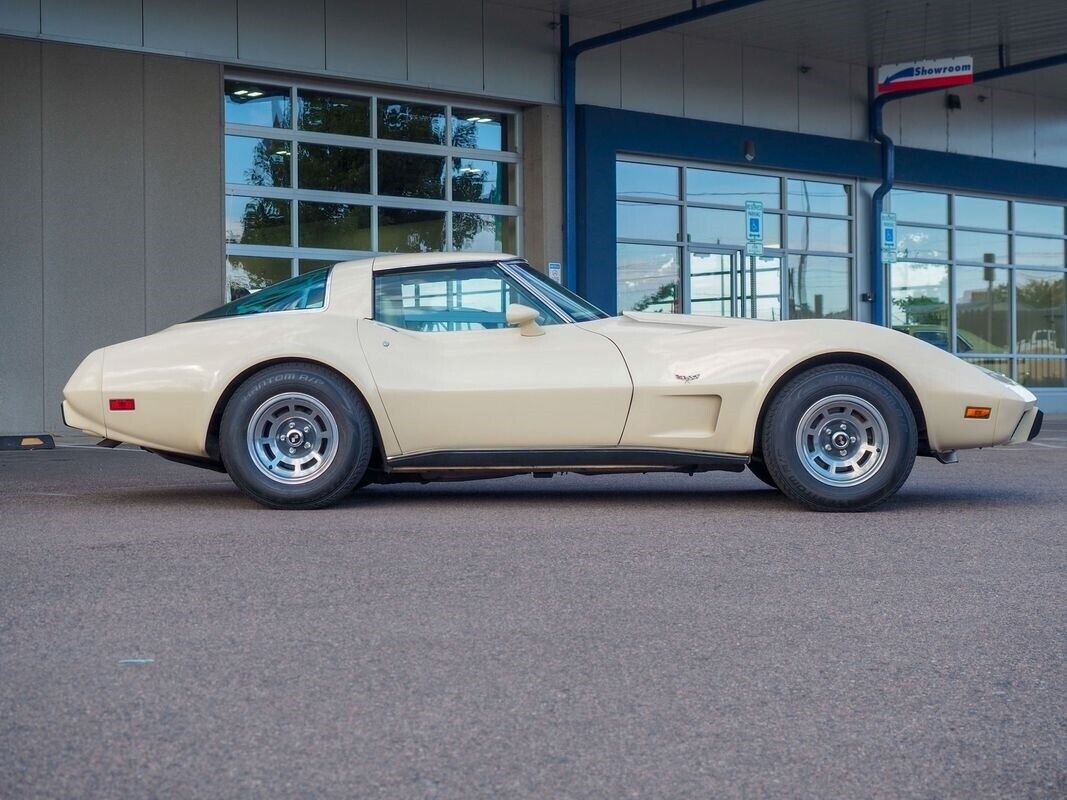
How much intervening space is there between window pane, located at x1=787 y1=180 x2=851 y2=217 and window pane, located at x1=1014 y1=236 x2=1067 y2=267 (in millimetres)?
4278

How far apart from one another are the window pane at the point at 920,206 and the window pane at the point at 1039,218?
1.93m

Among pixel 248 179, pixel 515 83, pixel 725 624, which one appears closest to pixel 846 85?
pixel 515 83

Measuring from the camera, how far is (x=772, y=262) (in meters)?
19.5

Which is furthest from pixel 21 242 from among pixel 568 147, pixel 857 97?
pixel 857 97

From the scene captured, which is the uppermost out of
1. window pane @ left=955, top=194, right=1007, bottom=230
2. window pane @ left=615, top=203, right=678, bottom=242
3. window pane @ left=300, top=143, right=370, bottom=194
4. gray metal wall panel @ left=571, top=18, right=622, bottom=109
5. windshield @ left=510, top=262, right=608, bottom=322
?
gray metal wall panel @ left=571, top=18, right=622, bottom=109

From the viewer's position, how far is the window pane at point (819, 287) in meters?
19.7

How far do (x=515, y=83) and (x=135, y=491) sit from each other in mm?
10201

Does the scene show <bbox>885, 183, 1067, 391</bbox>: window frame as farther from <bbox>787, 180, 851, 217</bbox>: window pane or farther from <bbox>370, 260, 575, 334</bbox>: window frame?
<bbox>370, 260, 575, 334</bbox>: window frame

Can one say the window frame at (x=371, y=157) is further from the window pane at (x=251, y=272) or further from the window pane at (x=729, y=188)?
the window pane at (x=729, y=188)

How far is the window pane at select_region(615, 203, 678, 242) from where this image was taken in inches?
703

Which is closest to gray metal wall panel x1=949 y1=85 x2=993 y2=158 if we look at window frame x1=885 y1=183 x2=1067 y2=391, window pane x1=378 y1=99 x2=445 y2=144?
window frame x1=885 y1=183 x2=1067 y2=391

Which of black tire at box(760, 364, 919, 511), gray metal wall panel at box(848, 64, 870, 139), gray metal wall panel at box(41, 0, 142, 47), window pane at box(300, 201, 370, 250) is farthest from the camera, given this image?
gray metal wall panel at box(848, 64, 870, 139)

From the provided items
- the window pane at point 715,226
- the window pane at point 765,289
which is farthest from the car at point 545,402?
the window pane at point 765,289

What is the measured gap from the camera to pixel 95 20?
44.9ft
